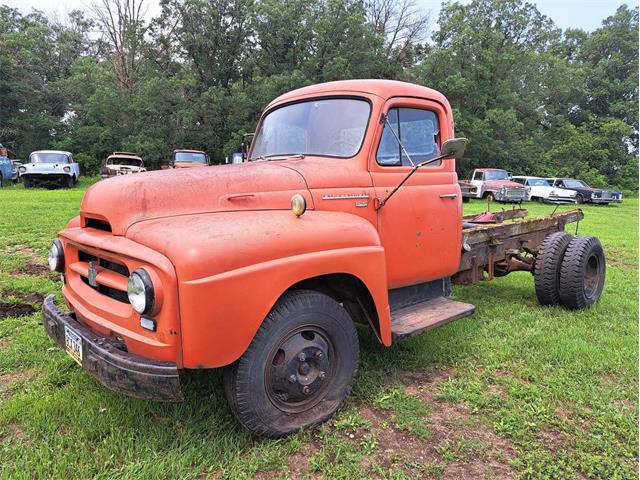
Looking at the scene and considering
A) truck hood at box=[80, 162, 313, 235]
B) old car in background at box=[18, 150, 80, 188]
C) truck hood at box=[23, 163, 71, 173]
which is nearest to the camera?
truck hood at box=[80, 162, 313, 235]

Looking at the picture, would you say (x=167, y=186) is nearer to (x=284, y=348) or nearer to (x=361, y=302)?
(x=284, y=348)

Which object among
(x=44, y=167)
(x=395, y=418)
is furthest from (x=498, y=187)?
(x=395, y=418)

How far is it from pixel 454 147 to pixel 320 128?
1.00 m

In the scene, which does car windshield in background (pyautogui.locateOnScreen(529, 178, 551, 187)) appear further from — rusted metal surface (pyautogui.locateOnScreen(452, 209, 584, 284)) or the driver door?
the driver door

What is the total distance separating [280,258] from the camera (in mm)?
2455

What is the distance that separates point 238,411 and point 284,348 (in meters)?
0.40

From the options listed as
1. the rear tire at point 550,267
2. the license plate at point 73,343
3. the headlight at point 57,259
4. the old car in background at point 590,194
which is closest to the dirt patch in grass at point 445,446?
the license plate at point 73,343

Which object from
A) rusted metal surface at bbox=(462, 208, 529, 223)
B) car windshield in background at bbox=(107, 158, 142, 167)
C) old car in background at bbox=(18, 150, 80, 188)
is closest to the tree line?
car windshield in background at bbox=(107, 158, 142, 167)

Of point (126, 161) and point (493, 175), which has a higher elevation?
point (126, 161)

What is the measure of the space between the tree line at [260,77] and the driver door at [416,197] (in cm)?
2519

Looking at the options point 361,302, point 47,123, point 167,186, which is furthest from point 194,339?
point 47,123

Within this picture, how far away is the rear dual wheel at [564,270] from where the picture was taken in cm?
478

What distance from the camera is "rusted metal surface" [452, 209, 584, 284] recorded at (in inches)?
178

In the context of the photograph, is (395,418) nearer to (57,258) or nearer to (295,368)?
(295,368)
